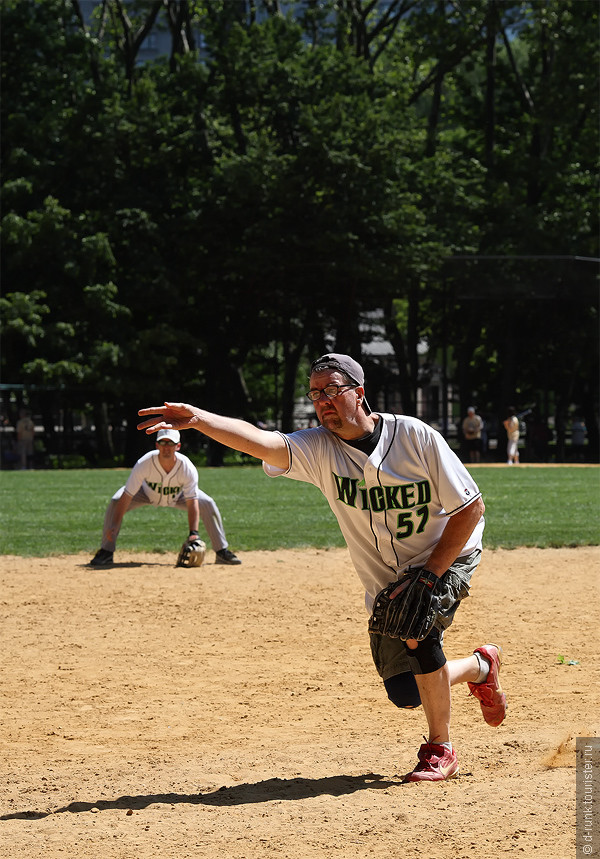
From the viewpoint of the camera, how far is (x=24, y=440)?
1221 inches

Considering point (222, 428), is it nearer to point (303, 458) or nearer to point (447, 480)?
point (303, 458)

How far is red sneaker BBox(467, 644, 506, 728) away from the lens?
202 inches

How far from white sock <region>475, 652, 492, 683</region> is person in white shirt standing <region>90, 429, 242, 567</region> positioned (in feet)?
19.8

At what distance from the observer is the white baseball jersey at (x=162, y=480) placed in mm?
11039

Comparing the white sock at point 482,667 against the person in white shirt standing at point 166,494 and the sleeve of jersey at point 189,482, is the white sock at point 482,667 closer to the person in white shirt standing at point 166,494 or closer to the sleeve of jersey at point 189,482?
the person in white shirt standing at point 166,494

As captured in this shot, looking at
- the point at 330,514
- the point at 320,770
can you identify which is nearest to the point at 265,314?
the point at 330,514

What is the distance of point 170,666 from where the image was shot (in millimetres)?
7184

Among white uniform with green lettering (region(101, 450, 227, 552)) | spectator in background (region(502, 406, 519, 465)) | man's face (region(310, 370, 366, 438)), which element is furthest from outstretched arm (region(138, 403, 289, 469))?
spectator in background (region(502, 406, 519, 465))

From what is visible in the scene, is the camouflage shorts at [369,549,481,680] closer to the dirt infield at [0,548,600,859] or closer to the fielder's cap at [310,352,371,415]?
the dirt infield at [0,548,600,859]

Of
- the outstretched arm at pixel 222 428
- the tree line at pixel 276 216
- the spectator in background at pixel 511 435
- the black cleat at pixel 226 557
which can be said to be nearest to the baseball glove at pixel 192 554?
the black cleat at pixel 226 557

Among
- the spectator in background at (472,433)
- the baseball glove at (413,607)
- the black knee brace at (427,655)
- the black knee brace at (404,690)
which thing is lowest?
the black knee brace at (404,690)

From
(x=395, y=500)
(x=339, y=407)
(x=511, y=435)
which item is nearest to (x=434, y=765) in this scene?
(x=395, y=500)

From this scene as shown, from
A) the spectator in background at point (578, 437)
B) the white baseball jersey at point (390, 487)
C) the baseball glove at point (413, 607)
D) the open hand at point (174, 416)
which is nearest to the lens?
the open hand at point (174, 416)

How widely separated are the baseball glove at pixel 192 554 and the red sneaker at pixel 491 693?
6201 mm
